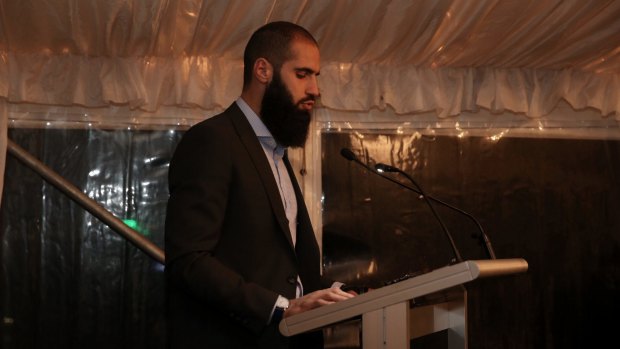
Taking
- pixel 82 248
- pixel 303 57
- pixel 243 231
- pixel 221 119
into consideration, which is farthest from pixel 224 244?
pixel 82 248

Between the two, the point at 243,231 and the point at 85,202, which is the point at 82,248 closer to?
the point at 85,202

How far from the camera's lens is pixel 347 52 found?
137 inches

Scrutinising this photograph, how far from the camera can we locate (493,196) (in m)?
3.86

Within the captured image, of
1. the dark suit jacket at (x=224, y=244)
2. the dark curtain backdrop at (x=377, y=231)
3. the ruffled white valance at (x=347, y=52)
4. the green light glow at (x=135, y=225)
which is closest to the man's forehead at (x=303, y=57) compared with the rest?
the dark suit jacket at (x=224, y=244)

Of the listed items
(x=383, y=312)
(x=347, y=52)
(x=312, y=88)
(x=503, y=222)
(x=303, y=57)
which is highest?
(x=347, y=52)

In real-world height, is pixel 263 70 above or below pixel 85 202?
above

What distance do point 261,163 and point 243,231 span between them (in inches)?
8.7

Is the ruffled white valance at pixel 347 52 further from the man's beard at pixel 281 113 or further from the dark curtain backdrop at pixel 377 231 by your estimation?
the man's beard at pixel 281 113

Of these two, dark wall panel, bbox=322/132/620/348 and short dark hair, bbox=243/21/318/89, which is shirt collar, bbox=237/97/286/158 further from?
dark wall panel, bbox=322/132/620/348

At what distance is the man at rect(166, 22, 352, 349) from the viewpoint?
172 centimetres

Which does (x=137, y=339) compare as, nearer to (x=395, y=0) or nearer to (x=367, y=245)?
(x=367, y=245)

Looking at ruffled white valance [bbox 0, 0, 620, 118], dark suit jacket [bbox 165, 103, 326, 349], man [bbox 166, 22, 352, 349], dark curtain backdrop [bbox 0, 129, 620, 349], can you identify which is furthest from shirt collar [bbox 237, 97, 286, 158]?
dark curtain backdrop [bbox 0, 129, 620, 349]

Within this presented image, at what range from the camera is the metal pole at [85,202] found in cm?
330

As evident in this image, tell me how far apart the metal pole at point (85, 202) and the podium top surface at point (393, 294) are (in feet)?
6.16
